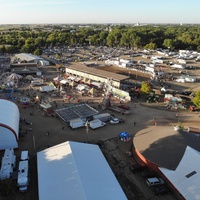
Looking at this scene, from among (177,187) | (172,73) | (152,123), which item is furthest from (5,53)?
(177,187)

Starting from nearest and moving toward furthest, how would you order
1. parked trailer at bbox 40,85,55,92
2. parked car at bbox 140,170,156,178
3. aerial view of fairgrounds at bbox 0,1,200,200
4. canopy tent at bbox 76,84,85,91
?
aerial view of fairgrounds at bbox 0,1,200,200 → parked car at bbox 140,170,156,178 → parked trailer at bbox 40,85,55,92 → canopy tent at bbox 76,84,85,91

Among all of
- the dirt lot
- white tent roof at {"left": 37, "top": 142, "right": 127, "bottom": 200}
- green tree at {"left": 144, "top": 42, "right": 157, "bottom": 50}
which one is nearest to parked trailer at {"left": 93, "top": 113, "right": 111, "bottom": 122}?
the dirt lot

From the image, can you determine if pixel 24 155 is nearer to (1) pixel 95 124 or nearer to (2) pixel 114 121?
(1) pixel 95 124

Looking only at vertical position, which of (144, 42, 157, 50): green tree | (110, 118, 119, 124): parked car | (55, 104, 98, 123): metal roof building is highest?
(144, 42, 157, 50): green tree

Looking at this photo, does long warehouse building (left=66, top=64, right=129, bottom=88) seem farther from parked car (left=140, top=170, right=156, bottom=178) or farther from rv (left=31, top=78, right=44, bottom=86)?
parked car (left=140, top=170, right=156, bottom=178)

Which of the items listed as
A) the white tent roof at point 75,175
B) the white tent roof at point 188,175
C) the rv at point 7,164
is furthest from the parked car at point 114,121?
the rv at point 7,164

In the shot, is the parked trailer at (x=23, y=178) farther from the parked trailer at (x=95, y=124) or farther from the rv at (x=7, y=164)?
the parked trailer at (x=95, y=124)

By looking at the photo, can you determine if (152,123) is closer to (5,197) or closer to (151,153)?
(151,153)
